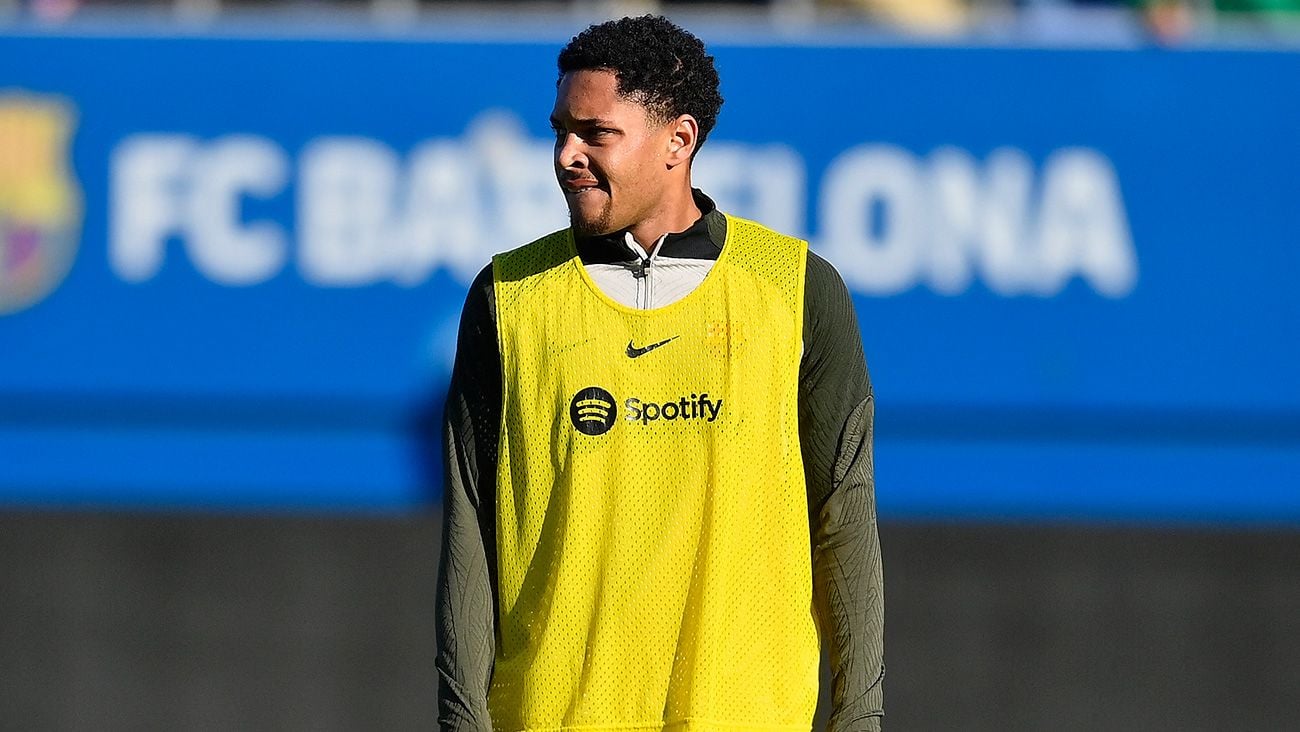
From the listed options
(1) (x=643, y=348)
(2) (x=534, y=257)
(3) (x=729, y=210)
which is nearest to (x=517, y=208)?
(3) (x=729, y=210)

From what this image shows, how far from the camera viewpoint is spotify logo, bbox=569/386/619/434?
257cm

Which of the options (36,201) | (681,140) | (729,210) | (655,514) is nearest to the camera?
(655,514)

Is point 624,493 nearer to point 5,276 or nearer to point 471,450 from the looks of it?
point 471,450

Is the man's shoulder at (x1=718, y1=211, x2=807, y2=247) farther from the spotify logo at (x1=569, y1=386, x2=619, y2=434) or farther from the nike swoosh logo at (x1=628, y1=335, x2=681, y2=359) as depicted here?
the spotify logo at (x1=569, y1=386, x2=619, y2=434)

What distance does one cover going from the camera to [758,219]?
7.31 m

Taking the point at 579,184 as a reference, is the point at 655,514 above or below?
below

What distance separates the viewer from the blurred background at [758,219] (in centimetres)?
727

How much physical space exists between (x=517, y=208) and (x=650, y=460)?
4860 mm

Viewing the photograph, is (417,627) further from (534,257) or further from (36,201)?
(534,257)

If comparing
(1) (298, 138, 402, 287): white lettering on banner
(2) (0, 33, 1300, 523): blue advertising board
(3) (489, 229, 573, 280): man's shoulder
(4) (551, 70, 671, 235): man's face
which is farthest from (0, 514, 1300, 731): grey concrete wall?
(4) (551, 70, 671, 235): man's face

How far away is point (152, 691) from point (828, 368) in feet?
17.7

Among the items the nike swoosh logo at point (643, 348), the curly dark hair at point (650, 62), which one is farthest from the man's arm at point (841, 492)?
the curly dark hair at point (650, 62)

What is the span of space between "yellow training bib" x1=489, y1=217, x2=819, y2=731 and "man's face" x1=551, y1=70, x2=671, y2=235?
123 mm

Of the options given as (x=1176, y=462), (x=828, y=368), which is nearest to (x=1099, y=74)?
(x=1176, y=462)
